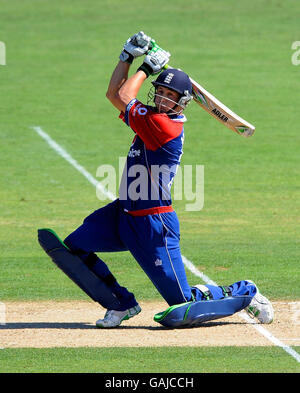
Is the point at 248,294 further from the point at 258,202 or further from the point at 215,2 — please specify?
the point at 215,2

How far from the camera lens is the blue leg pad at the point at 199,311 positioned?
8.24m

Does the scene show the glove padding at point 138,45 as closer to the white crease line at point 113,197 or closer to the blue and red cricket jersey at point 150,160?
the blue and red cricket jersey at point 150,160

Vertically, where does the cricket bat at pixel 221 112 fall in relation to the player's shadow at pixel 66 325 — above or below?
above

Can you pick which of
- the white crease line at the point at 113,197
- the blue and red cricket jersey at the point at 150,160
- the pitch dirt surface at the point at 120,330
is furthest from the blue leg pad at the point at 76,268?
the white crease line at the point at 113,197

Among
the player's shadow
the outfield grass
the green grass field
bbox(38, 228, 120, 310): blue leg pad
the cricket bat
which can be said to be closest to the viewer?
the outfield grass

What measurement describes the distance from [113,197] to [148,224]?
6381 millimetres

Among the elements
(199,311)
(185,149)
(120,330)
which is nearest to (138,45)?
(199,311)

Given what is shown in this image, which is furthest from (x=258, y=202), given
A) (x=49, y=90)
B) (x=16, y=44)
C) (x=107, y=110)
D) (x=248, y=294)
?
(x=16, y=44)

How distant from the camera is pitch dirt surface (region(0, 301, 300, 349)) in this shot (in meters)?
8.04

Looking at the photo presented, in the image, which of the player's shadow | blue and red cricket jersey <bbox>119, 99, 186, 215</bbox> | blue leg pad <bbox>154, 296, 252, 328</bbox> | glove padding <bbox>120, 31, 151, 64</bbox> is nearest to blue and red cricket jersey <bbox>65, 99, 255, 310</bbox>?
blue and red cricket jersey <bbox>119, 99, 186, 215</bbox>

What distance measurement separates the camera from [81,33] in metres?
27.8

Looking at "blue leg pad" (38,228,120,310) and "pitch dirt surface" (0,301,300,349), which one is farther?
"blue leg pad" (38,228,120,310)

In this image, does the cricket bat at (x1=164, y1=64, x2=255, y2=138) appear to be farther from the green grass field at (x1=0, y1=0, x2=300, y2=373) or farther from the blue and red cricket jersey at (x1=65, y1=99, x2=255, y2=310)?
the green grass field at (x1=0, y1=0, x2=300, y2=373)

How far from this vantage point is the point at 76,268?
849cm
